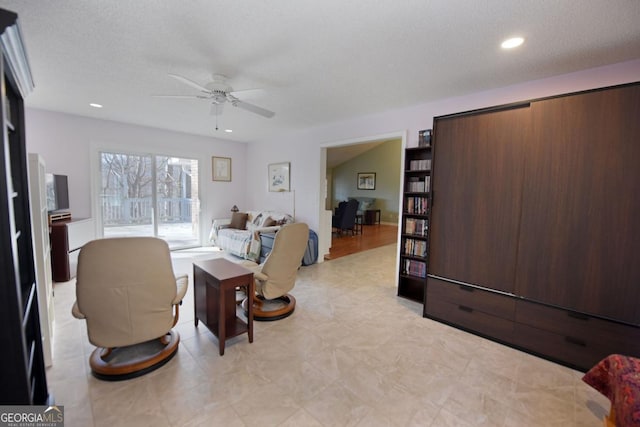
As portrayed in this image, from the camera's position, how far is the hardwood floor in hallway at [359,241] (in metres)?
5.84

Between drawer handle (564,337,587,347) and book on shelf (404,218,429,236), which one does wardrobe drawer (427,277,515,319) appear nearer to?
drawer handle (564,337,587,347)

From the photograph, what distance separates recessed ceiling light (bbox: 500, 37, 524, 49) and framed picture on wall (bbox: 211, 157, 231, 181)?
5468 millimetres

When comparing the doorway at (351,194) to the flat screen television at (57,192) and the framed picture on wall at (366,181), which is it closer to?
the framed picture on wall at (366,181)

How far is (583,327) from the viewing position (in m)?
2.04

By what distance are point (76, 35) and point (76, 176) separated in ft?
11.0

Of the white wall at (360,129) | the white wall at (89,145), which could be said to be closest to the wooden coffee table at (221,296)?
the white wall at (360,129)

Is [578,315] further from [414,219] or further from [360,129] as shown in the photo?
[360,129]

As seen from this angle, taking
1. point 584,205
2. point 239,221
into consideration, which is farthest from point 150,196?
point 584,205

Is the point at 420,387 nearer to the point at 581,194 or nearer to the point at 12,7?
the point at 581,194

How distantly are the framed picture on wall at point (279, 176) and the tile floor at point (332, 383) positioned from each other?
324 cm

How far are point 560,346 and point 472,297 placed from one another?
2.23 ft

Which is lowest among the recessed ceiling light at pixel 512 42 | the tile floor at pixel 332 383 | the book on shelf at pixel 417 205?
the tile floor at pixel 332 383

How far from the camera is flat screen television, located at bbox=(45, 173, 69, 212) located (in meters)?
3.65

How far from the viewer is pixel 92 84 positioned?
2.95m
